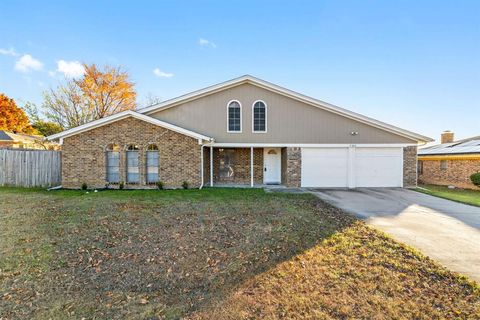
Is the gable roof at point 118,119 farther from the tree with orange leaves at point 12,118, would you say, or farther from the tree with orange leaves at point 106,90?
the tree with orange leaves at point 12,118

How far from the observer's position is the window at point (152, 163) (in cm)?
1253

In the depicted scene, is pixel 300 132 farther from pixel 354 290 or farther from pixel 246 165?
pixel 354 290

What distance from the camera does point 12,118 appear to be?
33281 mm

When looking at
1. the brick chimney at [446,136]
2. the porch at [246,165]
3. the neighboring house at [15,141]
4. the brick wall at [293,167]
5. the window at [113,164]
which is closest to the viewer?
the window at [113,164]

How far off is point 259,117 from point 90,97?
23.0m

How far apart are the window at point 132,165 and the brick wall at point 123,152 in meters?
0.23

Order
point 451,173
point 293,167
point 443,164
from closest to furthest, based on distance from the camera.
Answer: point 293,167 → point 451,173 → point 443,164

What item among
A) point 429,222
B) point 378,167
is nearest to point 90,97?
point 378,167

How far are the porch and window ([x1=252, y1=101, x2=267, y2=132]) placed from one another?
1.51 metres

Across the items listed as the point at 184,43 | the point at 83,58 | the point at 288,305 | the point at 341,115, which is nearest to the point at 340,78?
the point at 341,115

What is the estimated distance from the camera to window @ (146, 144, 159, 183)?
12531 mm

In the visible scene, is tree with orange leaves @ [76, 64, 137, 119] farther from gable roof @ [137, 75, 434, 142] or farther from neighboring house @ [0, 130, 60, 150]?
gable roof @ [137, 75, 434, 142]

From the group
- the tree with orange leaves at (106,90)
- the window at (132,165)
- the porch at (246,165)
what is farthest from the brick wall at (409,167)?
the tree with orange leaves at (106,90)

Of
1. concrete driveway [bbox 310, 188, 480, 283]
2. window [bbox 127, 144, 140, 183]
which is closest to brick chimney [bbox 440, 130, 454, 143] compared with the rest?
concrete driveway [bbox 310, 188, 480, 283]
